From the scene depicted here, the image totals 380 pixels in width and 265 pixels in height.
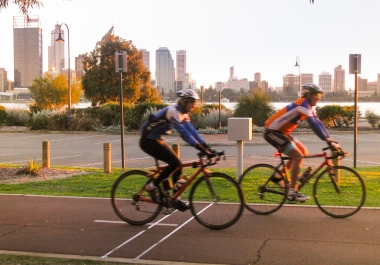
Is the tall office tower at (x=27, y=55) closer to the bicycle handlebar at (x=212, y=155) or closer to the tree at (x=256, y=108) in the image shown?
the tree at (x=256, y=108)

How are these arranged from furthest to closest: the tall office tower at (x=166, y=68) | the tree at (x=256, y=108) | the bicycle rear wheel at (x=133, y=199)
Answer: the tree at (x=256, y=108) → the tall office tower at (x=166, y=68) → the bicycle rear wheel at (x=133, y=199)

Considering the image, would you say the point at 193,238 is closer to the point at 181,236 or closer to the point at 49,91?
the point at 181,236

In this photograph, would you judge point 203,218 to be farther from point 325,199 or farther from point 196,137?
point 325,199

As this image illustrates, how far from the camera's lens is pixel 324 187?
291 inches

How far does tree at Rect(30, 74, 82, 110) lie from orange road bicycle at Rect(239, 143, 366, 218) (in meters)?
40.3

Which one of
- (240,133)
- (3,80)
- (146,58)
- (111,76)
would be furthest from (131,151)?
(3,80)

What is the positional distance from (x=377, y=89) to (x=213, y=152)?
83.8ft

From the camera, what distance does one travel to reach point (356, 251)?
5.95 m

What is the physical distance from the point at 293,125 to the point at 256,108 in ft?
85.4

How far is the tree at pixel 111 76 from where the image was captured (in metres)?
44.8

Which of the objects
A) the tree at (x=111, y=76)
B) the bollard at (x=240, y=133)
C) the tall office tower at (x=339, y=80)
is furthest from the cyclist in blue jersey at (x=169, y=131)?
the tree at (x=111, y=76)

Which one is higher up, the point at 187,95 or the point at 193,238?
the point at 187,95

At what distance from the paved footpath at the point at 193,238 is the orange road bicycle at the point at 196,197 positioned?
6.4 inches

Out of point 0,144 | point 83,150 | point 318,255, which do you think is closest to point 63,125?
point 0,144
